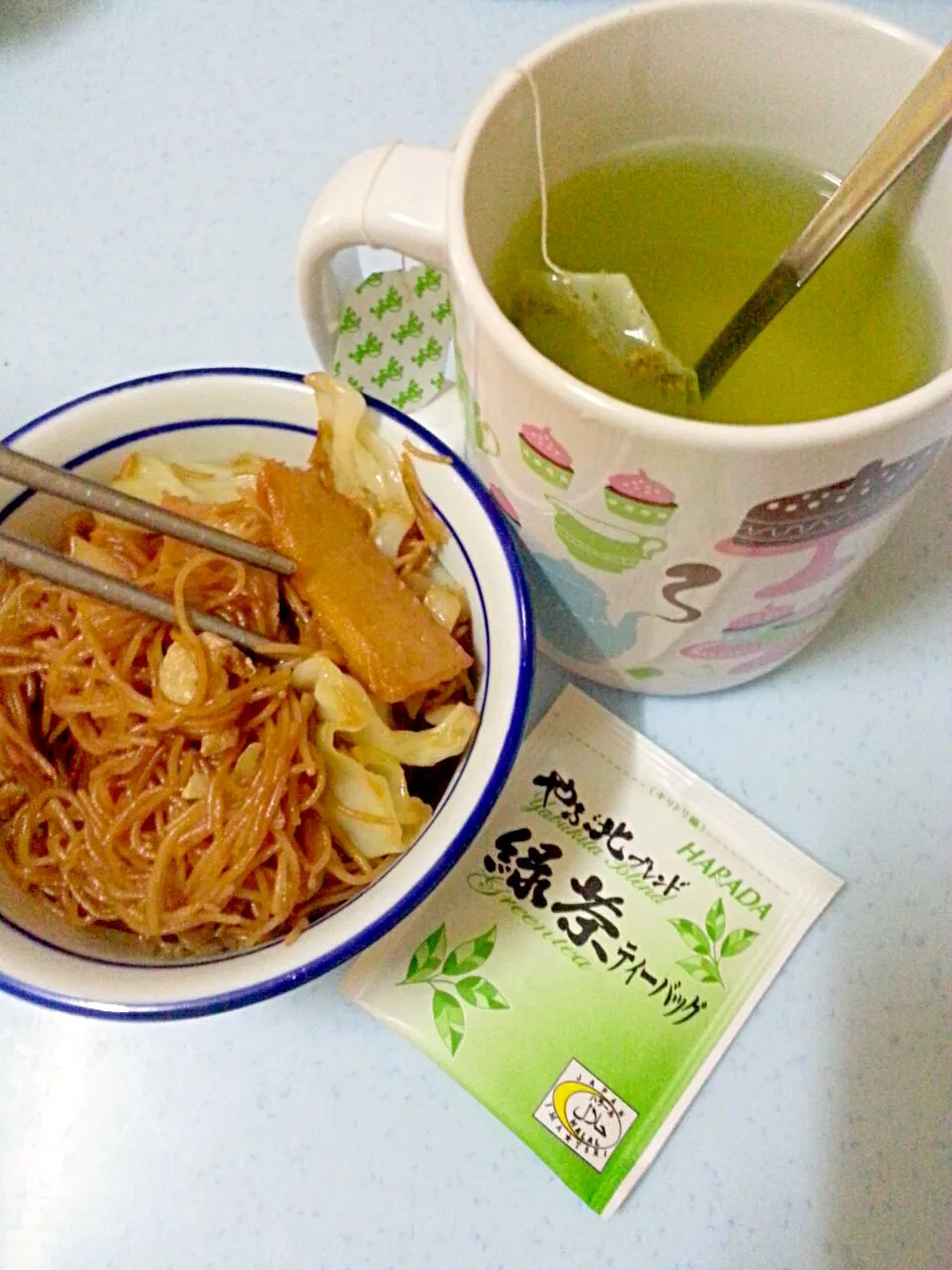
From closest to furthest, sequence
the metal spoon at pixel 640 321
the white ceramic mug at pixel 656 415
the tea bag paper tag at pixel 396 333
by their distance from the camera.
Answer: the white ceramic mug at pixel 656 415 → the metal spoon at pixel 640 321 → the tea bag paper tag at pixel 396 333

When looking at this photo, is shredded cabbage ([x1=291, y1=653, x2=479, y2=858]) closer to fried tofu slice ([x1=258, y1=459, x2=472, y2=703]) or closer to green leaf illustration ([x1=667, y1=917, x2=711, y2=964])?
fried tofu slice ([x1=258, y1=459, x2=472, y2=703])

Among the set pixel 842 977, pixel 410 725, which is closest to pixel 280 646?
pixel 410 725

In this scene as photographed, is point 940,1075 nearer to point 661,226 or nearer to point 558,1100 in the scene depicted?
point 558,1100

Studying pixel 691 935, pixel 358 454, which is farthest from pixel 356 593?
pixel 691 935

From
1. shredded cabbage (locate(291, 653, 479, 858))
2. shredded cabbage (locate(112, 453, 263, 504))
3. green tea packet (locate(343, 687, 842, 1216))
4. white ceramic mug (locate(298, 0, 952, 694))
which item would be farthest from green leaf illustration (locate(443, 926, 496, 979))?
shredded cabbage (locate(112, 453, 263, 504))

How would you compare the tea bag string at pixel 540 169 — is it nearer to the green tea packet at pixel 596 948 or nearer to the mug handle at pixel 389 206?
the mug handle at pixel 389 206

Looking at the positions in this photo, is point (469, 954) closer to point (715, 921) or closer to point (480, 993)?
point (480, 993)

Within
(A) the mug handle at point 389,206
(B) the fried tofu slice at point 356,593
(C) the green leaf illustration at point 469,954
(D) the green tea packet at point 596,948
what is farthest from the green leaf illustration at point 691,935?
(A) the mug handle at point 389,206
